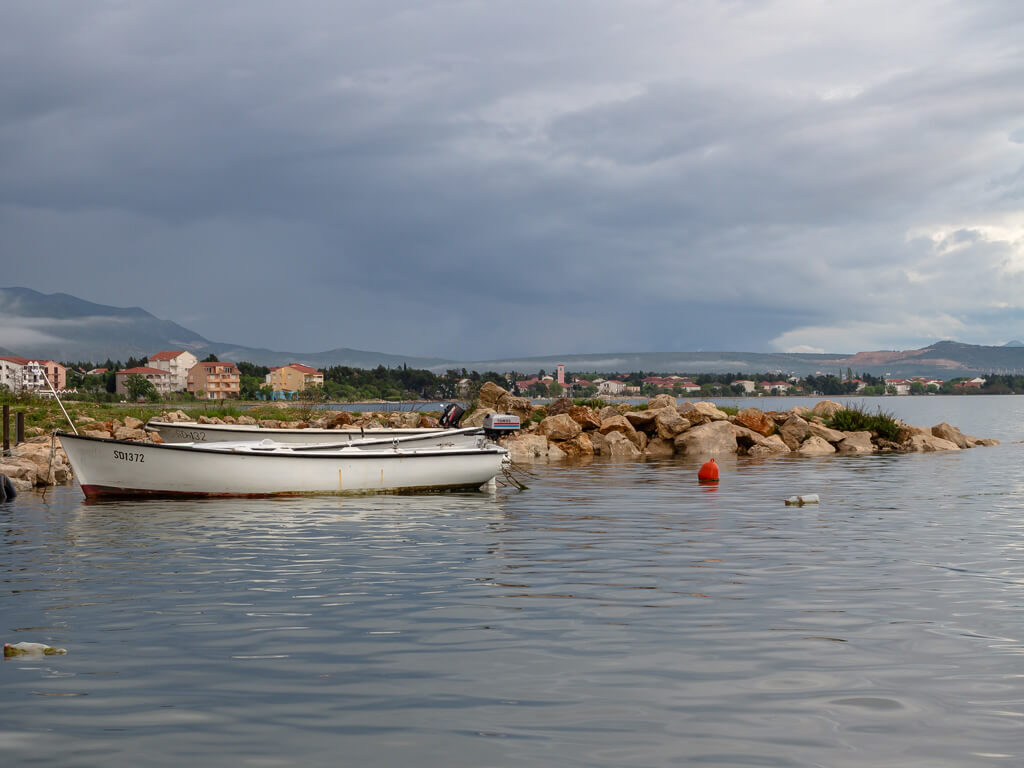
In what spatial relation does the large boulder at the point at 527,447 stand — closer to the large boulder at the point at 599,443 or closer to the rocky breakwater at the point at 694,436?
the rocky breakwater at the point at 694,436

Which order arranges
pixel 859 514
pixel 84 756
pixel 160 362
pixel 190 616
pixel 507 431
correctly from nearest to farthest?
1. pixel 84 756
2. pixel 190 616
3. pixel 859 514
4. pixel 507 431
5. pixel 160 362

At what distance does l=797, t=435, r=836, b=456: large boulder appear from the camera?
1480 inches

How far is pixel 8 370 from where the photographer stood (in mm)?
141000

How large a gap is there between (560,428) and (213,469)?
1984cm

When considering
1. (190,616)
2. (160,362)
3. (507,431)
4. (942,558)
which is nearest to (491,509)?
(942,558)

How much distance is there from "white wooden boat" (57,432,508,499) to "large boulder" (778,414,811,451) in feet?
74.6

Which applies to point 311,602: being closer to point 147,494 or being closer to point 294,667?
point 294,667

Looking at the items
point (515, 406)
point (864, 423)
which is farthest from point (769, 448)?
point (515, 406)

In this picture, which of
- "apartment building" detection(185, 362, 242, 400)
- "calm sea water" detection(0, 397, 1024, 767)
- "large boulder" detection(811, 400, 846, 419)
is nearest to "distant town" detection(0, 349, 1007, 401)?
"apartment building" detection(185, 362, 242, 400)

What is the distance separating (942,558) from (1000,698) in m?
6.81

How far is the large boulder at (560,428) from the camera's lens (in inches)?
1533

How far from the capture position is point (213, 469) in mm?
21047

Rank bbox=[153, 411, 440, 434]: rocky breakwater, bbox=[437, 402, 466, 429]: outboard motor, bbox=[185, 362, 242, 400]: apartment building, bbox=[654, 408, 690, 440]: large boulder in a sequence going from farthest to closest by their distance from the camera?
bbox=[185, 362, 242, 400]: apartment building → bbox=[654, 408, 690, 440]: large boulder → bbox=[153, 411, 440, 434]: rocky breakwater → bbox=[437, 402, 466, 429]: outboard motor

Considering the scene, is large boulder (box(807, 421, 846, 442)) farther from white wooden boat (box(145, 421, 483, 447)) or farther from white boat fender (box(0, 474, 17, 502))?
white boat fender (box(0, 474, 17, 502))
